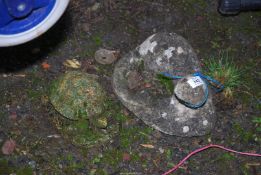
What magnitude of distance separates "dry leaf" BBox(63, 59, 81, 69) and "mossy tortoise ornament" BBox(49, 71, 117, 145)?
216 millimetres

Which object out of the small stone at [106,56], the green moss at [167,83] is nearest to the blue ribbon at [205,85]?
the green moss at [167,83]

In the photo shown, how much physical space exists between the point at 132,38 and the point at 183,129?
3.05 feet

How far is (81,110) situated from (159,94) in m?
0.61

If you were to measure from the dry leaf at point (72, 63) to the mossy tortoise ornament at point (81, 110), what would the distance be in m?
0.22

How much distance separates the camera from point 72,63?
3336 millimetres

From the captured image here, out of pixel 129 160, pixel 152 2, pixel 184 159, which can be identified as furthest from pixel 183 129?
pixel 152 2

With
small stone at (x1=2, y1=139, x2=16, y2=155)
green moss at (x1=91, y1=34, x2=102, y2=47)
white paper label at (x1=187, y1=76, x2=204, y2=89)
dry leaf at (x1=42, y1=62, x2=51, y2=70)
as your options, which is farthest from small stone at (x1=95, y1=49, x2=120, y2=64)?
small stone at (x1=2, y1=139, x2=16, y2=155)

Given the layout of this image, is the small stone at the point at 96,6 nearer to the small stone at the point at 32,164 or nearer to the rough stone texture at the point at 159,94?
the rough stone texture at the point at 159,94

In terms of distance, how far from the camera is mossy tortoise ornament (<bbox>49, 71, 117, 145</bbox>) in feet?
9.82

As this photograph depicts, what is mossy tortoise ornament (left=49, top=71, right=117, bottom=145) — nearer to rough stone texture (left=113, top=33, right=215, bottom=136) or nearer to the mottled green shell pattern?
the mottled green shell pattern

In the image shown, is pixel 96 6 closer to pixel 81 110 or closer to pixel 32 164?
pixel 81 110

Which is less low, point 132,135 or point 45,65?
point 45,65

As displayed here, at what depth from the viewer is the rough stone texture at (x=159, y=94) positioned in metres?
3.06

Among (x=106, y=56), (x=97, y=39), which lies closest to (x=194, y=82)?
(x=106, y=56)
